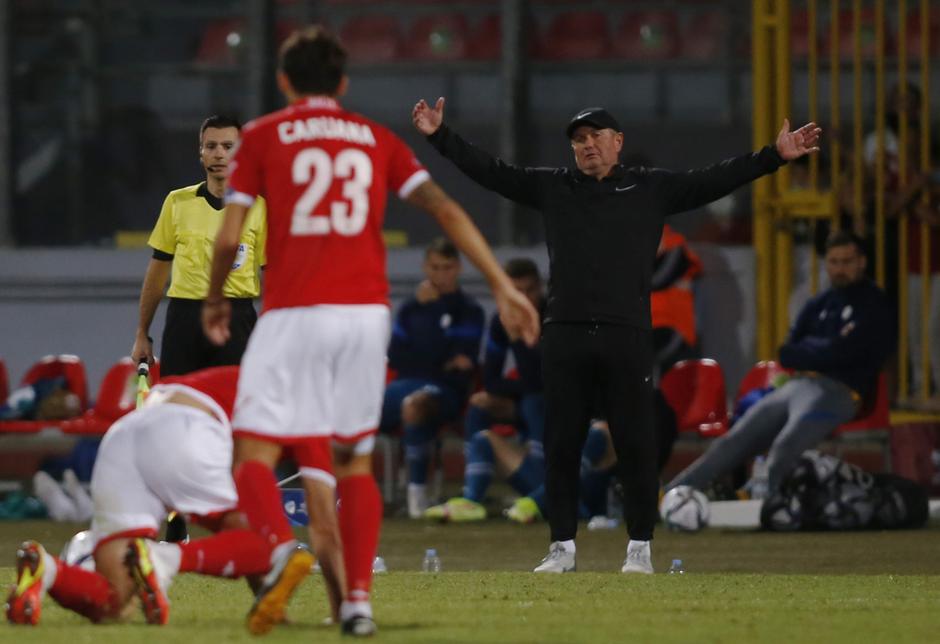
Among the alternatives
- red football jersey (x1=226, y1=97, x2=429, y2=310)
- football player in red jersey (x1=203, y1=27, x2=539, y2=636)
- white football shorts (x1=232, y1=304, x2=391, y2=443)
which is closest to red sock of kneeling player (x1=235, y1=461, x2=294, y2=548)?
football player in red jersey (x1=203, y1=27, x2=539, y2=636)

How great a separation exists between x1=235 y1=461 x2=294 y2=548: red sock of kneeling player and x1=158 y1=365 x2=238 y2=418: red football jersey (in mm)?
333

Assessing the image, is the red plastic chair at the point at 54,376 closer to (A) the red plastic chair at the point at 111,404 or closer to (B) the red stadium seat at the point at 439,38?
(A) the red plastic chair at the point at 111,404

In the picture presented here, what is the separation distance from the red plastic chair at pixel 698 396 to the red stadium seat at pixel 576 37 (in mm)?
3676

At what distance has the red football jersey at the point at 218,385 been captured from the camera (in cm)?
609

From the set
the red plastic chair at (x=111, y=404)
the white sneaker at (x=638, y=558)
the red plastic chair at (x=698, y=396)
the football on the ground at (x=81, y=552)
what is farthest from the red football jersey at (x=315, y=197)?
the red plastic chair at (x=111, y=404)

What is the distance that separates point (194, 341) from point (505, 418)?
441 cm

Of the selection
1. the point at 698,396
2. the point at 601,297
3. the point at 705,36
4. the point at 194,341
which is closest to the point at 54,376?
the point at 698,396

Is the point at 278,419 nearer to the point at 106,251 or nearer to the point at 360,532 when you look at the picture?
the point at 360,532

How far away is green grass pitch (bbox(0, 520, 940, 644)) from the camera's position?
19.3 ft

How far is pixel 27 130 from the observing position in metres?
16.4

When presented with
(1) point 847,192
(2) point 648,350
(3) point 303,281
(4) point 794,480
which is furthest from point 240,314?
(1) point 847,192

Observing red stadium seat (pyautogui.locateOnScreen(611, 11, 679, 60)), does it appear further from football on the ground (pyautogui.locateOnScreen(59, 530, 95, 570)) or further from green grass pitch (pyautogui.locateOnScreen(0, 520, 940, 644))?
football on the ground (pyautogui.locateOnScreen(59, 530, 95, 570))

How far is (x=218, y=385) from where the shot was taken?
241 inches

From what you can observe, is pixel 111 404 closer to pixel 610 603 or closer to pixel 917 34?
pixel 917 34
